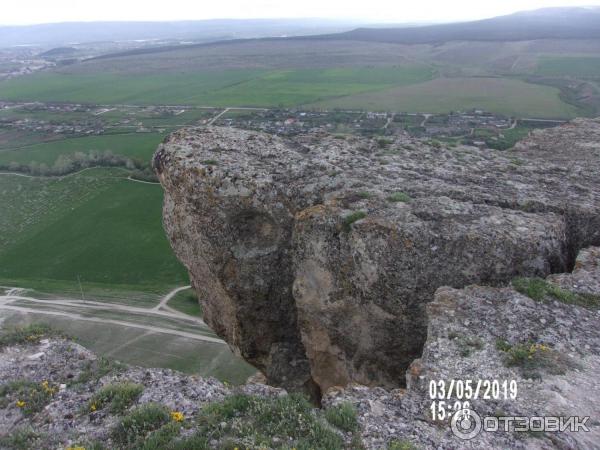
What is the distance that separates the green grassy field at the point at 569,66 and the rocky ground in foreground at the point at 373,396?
392 ft

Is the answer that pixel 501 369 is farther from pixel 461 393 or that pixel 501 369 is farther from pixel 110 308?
pixel 110 308

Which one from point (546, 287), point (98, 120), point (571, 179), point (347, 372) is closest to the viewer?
point (546, 287)

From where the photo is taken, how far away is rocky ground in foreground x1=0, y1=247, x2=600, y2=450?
276 inches

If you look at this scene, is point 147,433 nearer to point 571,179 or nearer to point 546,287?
point 546,287

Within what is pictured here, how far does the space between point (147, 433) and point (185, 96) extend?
12650 centimetres

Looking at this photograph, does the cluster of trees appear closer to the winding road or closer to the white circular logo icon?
the winding road

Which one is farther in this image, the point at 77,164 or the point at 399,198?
the point at 77,164

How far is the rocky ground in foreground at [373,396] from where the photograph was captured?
7.01 m

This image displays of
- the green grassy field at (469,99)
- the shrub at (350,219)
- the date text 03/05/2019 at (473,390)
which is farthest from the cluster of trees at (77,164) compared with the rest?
the date text 03/05/2019 at (473,390)

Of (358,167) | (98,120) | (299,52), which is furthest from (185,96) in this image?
(358,167)

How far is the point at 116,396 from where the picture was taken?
830 centimetres

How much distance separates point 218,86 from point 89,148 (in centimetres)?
6448

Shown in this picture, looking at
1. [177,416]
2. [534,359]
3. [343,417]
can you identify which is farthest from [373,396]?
[177,416]

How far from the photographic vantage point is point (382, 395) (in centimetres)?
795
